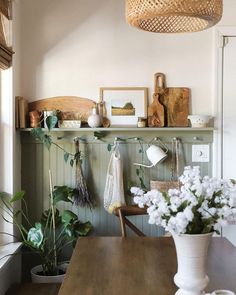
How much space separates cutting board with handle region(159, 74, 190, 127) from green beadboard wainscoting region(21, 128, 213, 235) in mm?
78

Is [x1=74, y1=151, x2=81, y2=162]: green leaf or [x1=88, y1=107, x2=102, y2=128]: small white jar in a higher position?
[x1=88, y1=107, x2=102, y2=128]: small white jar

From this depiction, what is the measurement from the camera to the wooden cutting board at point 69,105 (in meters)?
3.10

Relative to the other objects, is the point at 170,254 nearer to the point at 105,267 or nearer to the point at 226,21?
the point at 105,267

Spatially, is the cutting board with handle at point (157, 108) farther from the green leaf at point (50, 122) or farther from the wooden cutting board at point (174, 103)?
the green leaf at point (50, 122)

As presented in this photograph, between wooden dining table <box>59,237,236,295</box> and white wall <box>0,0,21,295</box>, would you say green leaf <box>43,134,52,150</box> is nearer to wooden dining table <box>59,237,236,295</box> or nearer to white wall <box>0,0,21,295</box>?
white wall <box>0,0,21,295</box>

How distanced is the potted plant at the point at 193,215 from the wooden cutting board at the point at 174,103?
1.71 meters

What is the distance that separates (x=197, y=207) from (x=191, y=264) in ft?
0.72

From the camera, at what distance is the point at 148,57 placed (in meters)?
3.11

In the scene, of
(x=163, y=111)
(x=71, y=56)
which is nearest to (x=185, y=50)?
(x=163, y=111)

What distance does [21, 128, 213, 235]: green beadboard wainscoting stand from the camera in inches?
122

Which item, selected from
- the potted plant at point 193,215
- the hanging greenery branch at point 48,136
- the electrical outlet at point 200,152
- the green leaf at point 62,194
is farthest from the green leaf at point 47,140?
the potted plant at point 193,215

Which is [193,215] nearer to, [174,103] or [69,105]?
[174,103]

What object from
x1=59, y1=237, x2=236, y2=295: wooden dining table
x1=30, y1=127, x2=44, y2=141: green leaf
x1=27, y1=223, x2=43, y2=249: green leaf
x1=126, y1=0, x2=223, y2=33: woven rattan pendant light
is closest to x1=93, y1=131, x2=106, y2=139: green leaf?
x1=30, y1=127, x2=44, y2=141: green leaf

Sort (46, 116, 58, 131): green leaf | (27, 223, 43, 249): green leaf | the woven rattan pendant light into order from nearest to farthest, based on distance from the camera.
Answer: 1. the woven rattan pendant light
2. (27, 223, 43, 249): green leaf
3. (46, 116, 58, 131): green leaf
